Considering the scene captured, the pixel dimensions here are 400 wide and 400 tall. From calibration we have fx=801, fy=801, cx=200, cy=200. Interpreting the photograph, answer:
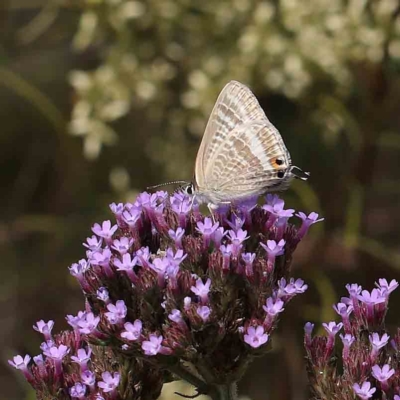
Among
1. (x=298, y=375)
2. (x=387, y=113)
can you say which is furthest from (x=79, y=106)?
(x=298, y=375)

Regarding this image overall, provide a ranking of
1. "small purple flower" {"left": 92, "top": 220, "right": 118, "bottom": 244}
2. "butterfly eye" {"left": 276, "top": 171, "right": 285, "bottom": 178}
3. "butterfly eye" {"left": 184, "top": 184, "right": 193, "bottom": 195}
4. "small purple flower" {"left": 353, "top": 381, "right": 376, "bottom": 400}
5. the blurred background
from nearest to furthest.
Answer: "small purple flower" {"left": 353, "top": 381, "right": 376, "bottom": 400}
"small purple flower" {"left": 92, "top": 220, "right": 118, "bottom": 244}
"butterfly eye" {"left": 276, "top": 171, "right": 285, "bottom": 178}
"butterfly eye" {"left": 184, "top": 184, "right": 193, "bottom": 195}
the blurred background

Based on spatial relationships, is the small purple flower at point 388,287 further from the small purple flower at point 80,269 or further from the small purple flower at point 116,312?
the small purple flower at point 80,269

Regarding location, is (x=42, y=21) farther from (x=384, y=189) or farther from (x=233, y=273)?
(x=233, y=273)

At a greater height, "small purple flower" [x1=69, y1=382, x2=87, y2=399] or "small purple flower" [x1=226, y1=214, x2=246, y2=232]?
"small purple flower" [x1=226, y1=214, x2=246, y2=232]

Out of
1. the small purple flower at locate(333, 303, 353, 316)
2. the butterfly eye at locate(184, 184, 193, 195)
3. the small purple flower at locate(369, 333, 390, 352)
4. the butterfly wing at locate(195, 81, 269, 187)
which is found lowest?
the small purple flower at locate(369, 333, 390, 352)

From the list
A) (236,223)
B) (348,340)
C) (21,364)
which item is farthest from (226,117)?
(21,364)

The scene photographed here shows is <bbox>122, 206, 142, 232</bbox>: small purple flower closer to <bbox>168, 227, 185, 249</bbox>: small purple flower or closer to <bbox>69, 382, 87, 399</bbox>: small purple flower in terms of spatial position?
<bbox>168, 227, 185, 249</bbox>: small purple flower

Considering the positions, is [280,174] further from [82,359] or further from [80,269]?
[82,359]

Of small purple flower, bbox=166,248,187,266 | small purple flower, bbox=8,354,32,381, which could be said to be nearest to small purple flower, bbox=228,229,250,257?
small purple flower, bbox=166,248,187,266
